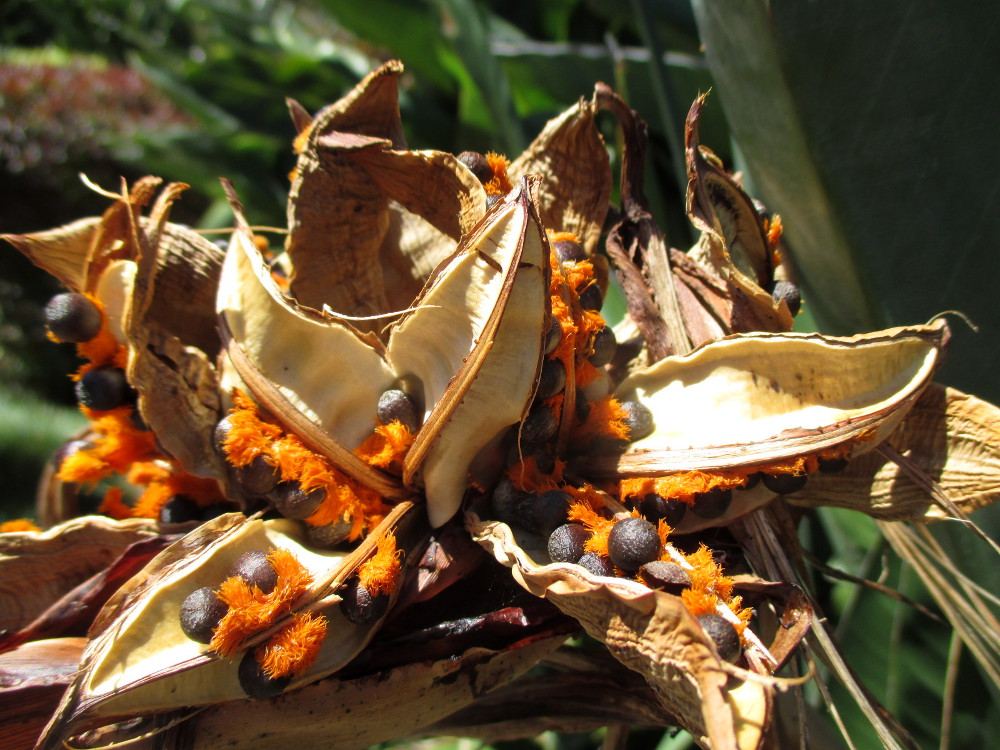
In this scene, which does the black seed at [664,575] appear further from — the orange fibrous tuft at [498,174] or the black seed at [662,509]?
the orange fibrous tuft at [498,174]

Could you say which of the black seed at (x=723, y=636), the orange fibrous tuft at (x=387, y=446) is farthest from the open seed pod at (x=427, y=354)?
the black seed at (x=723, y=636)

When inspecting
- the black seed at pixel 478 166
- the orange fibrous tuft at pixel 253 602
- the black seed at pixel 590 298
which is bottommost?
the orange fibrous tuft at pixel 253 602

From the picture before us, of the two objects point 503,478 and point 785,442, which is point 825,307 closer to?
point 785,442

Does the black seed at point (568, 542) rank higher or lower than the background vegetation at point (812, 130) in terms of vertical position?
lower

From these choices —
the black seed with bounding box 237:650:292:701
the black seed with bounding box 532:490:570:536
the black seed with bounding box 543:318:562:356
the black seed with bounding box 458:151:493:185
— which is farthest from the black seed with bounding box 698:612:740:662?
the black seed with bounding box 458:151:493:185

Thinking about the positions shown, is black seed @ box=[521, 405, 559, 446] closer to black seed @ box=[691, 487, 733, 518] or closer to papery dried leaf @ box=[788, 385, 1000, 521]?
black seed @ box=[691, 487, 733, 518]

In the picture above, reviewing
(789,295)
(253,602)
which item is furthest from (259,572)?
(789,295)

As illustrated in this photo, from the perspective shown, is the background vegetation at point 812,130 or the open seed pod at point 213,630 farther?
the background vegetation at point 812,130
